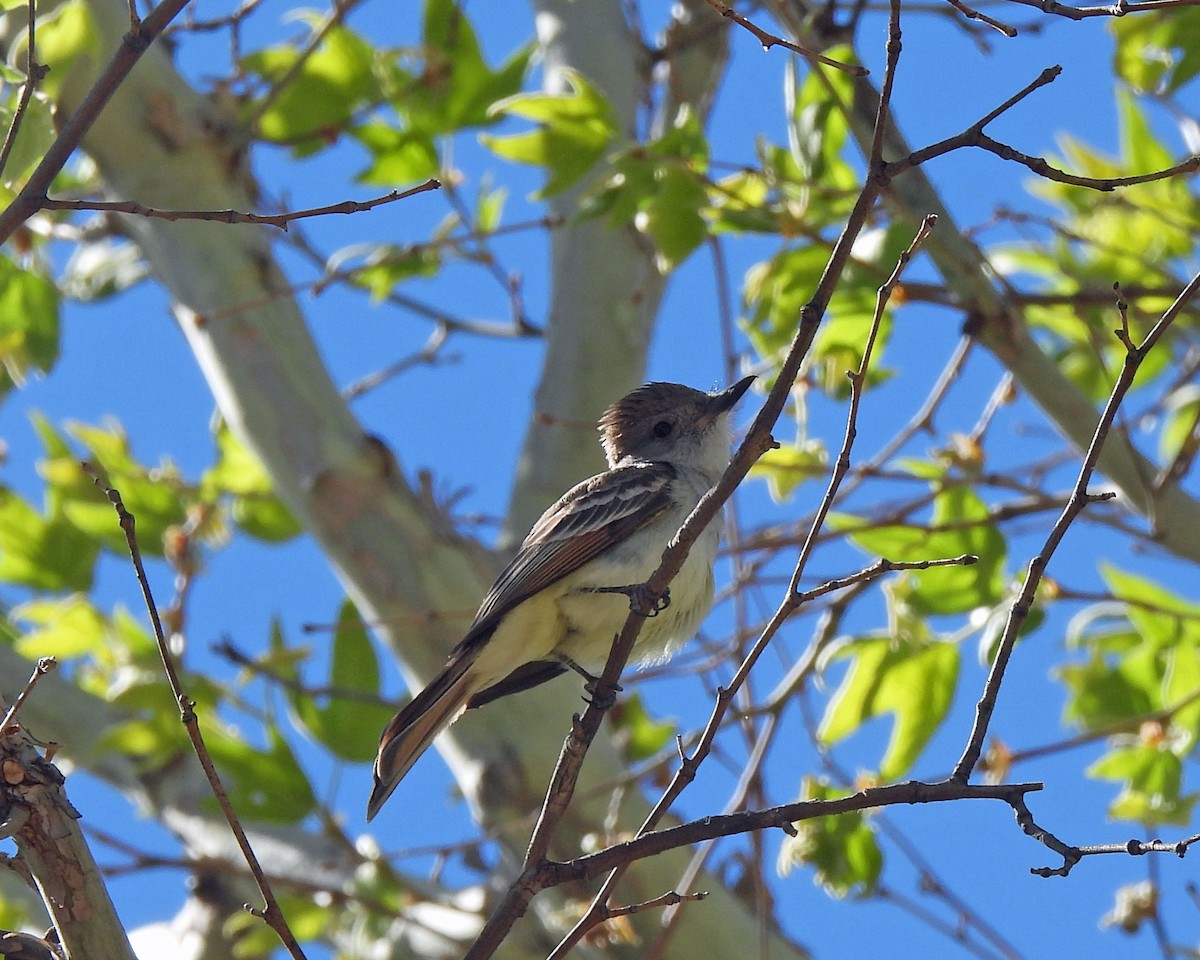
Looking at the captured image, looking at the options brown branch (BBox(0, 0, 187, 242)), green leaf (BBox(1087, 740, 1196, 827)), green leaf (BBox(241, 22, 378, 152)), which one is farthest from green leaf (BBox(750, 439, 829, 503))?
brown branch (BBox(0, 0, 187, 242))

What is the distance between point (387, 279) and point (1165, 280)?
3.55 metres

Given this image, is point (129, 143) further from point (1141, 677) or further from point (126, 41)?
point (1141, 677)

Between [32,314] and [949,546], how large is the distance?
3.41 meters

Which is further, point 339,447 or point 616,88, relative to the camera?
point 616,88

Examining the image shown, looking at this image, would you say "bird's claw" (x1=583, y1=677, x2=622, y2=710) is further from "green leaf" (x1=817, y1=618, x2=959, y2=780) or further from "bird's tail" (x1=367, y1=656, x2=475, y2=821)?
"green leaf" (x1=817, y1=618, x2=959, y2=780)

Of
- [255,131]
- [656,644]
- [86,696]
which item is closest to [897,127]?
[656,644]

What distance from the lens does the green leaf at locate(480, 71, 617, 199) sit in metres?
5.16

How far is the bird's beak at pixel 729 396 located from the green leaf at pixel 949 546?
661 mm

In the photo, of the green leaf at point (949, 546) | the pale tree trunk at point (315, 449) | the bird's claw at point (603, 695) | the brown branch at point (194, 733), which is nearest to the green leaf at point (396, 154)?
the pale tree trunk at point (315, 449)

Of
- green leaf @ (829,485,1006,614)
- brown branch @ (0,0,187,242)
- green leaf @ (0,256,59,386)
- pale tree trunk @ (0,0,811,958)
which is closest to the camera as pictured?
brown branch @ (0,0,187,242)

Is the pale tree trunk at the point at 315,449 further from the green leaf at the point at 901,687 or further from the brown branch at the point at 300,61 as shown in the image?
the green leaf at the point at 901,687

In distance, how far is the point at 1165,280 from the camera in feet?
22.1

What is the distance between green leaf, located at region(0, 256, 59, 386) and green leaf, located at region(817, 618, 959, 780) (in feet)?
10.2

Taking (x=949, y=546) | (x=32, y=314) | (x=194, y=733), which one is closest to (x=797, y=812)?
(x=194, y=733)
